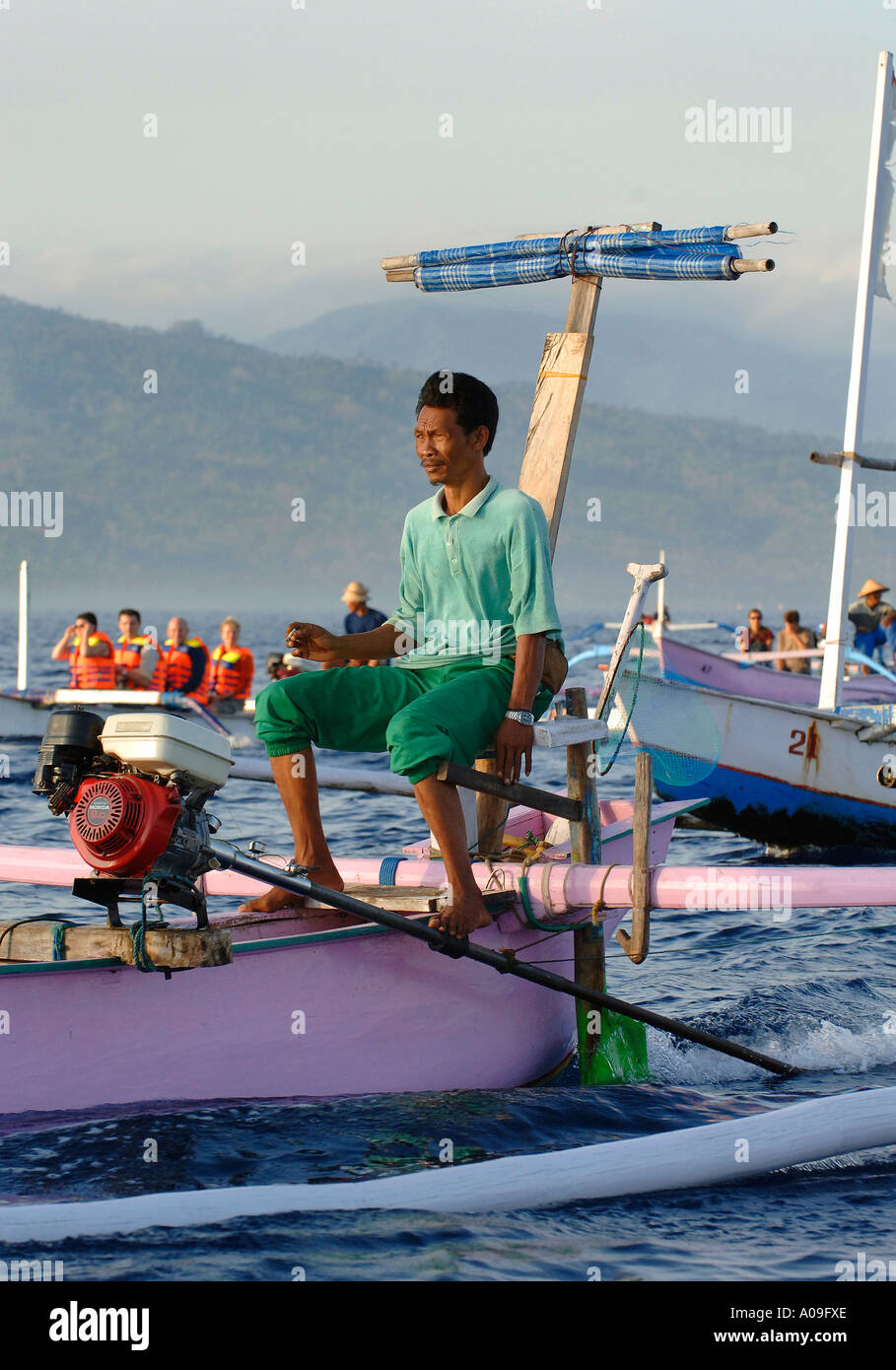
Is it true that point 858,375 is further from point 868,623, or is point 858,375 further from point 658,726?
point 868,623

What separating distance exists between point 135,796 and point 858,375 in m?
10.8

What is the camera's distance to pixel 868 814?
14555 millimetres

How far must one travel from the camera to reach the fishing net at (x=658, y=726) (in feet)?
23.1

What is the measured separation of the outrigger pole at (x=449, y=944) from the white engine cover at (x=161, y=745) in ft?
0.97

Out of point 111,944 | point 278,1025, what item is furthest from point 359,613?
point 111,944

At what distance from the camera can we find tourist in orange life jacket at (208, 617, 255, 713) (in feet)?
68.9

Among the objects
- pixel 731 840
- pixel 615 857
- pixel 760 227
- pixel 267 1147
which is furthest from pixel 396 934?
pixel 731 840

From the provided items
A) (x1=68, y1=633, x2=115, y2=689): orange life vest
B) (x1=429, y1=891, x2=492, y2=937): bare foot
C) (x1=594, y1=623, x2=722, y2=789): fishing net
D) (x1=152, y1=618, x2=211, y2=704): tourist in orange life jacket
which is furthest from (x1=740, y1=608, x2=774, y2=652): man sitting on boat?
(x1=429, y1=891, x2=492, y2=937): bare foot

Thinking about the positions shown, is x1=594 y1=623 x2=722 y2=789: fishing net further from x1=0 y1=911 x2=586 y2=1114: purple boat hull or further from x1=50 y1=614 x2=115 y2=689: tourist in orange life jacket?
x1=50 y1=614 x2=115 y2=689: tourist in orange life jacket

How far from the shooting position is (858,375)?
46.3 feet

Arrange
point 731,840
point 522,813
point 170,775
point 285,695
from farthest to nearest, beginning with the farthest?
point 731,840 < point 522,813 < point 285,695 < point 170,775

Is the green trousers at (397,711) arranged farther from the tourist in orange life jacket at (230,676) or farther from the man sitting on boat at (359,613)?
the tourist in orange life jacket at (230,676)

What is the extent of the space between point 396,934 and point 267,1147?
990 millimetres
